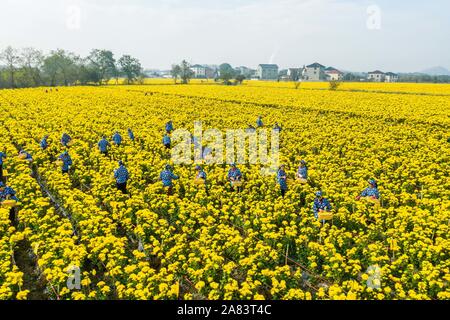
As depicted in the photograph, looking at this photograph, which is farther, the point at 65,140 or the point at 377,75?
the point at 377,75

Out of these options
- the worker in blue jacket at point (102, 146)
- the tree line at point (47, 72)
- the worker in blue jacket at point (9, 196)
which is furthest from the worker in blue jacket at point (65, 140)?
the tree line at point (47, 72)

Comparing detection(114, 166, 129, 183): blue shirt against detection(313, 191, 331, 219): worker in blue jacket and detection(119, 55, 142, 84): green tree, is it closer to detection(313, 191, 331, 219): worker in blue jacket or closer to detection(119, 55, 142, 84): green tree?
detection(313, 191, 331, 219): worker in blue jacket

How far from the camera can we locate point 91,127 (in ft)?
91.8

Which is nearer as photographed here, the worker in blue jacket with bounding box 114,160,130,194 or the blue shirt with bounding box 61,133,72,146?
the worker in blue jacket with bounding box 114,160,130,194

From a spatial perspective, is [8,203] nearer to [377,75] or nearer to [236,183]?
[236,183]

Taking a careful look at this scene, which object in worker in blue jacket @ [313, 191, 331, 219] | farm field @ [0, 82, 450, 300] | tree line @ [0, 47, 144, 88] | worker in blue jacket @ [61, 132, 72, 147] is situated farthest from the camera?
tree line @ [0, 47, 144, 88]

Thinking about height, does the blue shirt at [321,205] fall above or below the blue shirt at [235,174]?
below

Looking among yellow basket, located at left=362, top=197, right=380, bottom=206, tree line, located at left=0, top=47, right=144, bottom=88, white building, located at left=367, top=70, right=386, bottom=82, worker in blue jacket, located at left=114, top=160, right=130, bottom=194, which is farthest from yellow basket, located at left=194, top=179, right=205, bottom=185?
white building, located at left=367, top=70, right=386, bottom=82

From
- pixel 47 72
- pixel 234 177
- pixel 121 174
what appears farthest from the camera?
pixel 47 72

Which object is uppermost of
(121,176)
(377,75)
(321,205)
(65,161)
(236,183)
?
(377,75)

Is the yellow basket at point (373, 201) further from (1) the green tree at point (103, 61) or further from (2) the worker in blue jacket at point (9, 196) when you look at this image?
(1) the green tree at point (103, 61)

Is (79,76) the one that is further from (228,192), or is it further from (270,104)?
(228,192)

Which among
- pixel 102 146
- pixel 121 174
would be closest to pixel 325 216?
pixel 121 174

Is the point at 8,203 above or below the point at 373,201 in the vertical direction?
above
